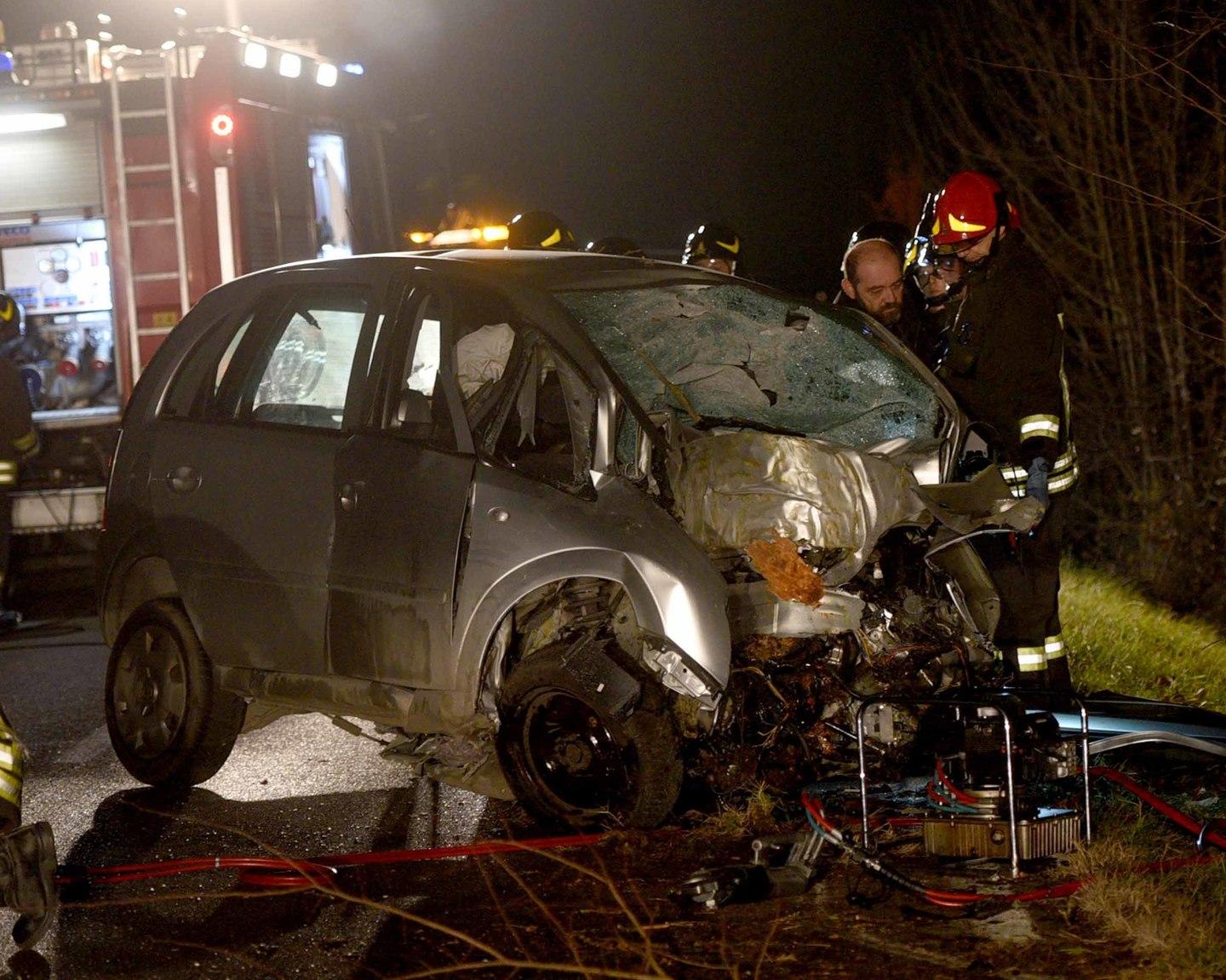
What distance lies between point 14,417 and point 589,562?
6.27m

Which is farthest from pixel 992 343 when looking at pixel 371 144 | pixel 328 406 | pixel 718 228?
pixel 371 144

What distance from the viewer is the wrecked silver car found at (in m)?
4.88

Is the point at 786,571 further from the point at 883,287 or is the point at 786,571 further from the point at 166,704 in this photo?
the point at 883,287

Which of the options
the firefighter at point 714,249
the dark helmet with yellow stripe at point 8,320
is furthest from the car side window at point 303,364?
the dark helmet with yellow stripe at point 8,320

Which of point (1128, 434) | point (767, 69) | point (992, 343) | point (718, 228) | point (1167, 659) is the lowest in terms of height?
point (1167, 659)

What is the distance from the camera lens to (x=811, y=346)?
5.84 meters

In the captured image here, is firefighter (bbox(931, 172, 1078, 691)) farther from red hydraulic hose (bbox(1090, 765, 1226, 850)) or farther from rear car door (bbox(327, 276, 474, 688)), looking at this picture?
rear car door (bbox(327, 276, 474, 688))

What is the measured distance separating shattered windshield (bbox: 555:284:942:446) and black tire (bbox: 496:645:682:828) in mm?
1024

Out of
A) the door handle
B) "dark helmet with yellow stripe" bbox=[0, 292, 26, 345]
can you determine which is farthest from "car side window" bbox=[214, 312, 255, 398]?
"dark helmet with yellow stripe" bbox=[0, 292, 26, 345]

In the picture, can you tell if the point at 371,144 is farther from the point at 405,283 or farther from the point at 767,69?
the point at 767,69

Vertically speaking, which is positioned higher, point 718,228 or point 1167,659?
point 718,228

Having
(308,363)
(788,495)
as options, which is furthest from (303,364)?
(788,495)

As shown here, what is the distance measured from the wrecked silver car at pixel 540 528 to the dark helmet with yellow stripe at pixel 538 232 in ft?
12.8

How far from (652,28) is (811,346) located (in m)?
27.3
